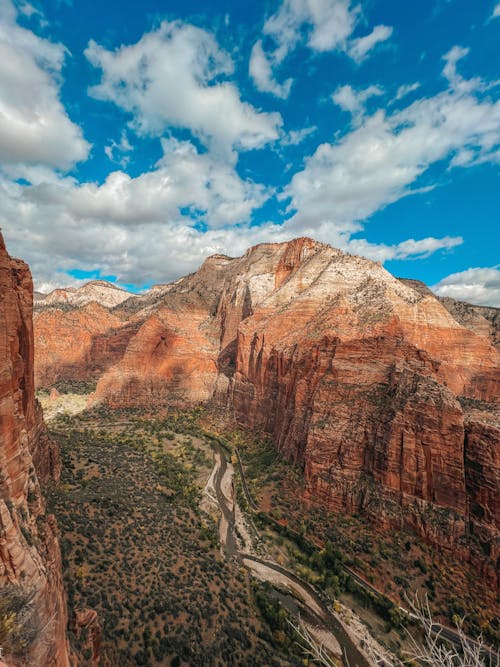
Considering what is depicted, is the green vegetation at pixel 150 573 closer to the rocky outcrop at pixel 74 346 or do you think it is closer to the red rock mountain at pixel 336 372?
the red rock mountain at pixel 336 372

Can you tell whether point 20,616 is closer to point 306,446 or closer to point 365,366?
point 306,446

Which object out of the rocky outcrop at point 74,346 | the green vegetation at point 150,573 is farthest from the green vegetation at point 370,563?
the rocky outcrop at point 74,346

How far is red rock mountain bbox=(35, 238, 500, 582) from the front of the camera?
2777cm

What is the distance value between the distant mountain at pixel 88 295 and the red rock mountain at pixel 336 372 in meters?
59.0

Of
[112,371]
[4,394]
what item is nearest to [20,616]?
[4,394]

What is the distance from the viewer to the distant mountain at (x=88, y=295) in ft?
450

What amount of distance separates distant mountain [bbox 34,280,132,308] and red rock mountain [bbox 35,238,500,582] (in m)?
59.0

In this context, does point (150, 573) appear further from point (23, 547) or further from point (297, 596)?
point (23, 547)

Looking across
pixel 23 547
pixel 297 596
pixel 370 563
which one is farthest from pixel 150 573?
pixel 370 563

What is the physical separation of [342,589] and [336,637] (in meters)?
3.63

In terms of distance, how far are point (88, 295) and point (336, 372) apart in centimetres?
13486

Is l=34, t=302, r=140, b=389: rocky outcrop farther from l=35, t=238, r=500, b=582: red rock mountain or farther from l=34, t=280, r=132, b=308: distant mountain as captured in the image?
l=34, t=280, r=132, b=308: distant mountain

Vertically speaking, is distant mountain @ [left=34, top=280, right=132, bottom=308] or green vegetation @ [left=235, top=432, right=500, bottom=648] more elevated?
distant mountain @ [left=34, top=280, right=132, bottom=308]

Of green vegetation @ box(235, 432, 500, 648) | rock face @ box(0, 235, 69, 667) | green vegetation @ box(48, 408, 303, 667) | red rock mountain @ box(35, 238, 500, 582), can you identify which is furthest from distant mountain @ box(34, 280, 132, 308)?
rock face @ box(0, 235, 69, 667)
